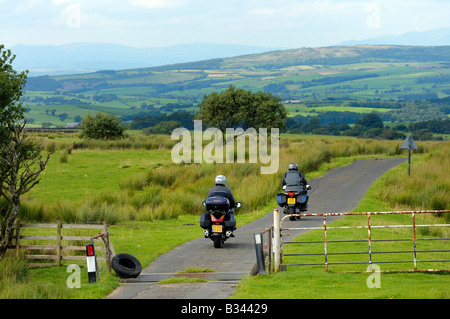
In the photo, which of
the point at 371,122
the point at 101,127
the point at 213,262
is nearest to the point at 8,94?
the point at 213,262

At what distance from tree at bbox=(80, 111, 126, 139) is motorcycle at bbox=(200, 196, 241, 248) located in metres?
52.5

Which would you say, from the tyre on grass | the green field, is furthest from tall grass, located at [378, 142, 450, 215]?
the tyre on grass

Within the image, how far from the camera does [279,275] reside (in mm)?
14391

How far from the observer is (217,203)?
19.0 meters

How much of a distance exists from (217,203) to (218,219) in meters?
0.52

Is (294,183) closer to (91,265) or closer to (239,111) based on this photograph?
(91,265)

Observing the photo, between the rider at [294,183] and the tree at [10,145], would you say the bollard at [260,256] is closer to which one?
the tree at [10,145]

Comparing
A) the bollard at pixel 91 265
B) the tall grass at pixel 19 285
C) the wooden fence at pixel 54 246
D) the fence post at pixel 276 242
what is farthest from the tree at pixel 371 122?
the bollard at pixel 91 265

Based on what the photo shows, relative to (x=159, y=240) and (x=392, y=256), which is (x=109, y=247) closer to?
(x=159, y=240)

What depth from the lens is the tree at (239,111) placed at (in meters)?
69.6

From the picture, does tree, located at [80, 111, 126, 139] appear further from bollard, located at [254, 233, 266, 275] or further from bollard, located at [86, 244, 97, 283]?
bollard, located at [254, 233, 266, 275]

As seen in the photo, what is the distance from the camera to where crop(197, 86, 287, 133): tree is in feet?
228

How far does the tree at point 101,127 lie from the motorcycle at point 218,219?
5247cm
